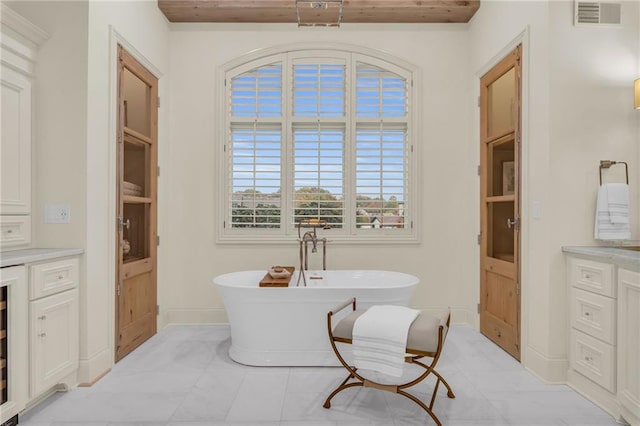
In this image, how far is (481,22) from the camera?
356 cm

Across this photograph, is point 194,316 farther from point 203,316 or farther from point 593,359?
point 593,359

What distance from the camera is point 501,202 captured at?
3271 mm

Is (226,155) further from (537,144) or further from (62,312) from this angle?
(537,144)

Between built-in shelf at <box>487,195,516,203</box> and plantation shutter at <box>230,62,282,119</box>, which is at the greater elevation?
plantation shutter at <box>230,62,282,119</box>

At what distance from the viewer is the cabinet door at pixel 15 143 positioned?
2.26 m

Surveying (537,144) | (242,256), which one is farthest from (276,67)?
(537,144)

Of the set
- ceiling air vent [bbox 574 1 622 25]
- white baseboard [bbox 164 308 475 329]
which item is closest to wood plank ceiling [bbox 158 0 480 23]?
ceiling air vent [bbox 574 1 622 25]

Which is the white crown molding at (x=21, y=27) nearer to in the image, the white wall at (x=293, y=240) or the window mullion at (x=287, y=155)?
the white wall at (x=293, y=240)

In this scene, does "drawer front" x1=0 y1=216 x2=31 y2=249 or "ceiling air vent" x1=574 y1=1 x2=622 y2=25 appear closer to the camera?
"drawer front" x1=0 y1=216 x2=31 y2=249

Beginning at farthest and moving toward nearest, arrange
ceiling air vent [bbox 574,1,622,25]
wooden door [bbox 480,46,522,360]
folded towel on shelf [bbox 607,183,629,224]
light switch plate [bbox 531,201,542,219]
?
1. wooden door [bbox 480,46,522,360]
2. light switch plate [bbox 531,201,542,219]
3. ceiling air vent [bbox 574,1,622,25]
4. folded towel on shelf [bbox 607,183,629,224]

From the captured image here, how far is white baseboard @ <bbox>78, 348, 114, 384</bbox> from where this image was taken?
250 cm

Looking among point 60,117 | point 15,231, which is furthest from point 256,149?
point 15,231

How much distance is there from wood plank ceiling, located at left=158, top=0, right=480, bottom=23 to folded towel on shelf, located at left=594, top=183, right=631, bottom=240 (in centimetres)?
217

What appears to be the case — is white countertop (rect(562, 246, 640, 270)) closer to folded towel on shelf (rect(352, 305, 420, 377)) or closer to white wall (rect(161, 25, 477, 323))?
folded towel on shelf (rect(352, 305, 420, 377))
